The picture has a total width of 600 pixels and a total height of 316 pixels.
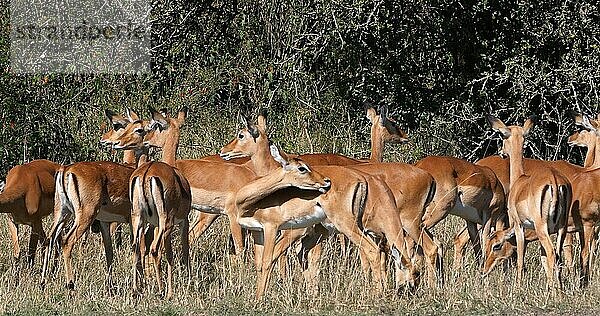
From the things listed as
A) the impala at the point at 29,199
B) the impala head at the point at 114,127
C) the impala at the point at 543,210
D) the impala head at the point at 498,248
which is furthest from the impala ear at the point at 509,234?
the impala at the point at 29,199

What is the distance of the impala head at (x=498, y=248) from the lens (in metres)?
9.22

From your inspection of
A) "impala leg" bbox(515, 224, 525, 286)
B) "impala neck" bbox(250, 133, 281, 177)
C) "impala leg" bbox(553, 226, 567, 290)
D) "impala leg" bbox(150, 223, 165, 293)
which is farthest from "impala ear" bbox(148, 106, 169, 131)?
"impala leg" bbox(553, 226, 567, 290)

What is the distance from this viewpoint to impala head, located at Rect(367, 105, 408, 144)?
36.4 ft

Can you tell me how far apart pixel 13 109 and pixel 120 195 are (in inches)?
134

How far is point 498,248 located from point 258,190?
2.50 m

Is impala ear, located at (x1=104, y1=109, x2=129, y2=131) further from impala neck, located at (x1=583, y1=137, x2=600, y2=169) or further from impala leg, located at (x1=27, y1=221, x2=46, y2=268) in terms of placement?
impala neck, located at (x1=583, y1=137, x2=600, y2=169)

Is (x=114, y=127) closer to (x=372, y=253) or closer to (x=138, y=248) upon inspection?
(x=138, y=248)

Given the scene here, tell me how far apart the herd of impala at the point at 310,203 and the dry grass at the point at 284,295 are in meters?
0.14

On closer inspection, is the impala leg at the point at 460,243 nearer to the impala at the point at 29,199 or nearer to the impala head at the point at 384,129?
the impala head at the point at 384,129

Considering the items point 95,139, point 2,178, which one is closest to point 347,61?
point 95,139

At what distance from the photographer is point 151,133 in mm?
10305

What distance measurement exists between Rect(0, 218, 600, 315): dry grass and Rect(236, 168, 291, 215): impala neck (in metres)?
0.64

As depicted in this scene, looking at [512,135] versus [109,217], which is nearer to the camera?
[109,217]

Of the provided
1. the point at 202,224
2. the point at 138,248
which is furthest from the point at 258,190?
the point at 202,224
